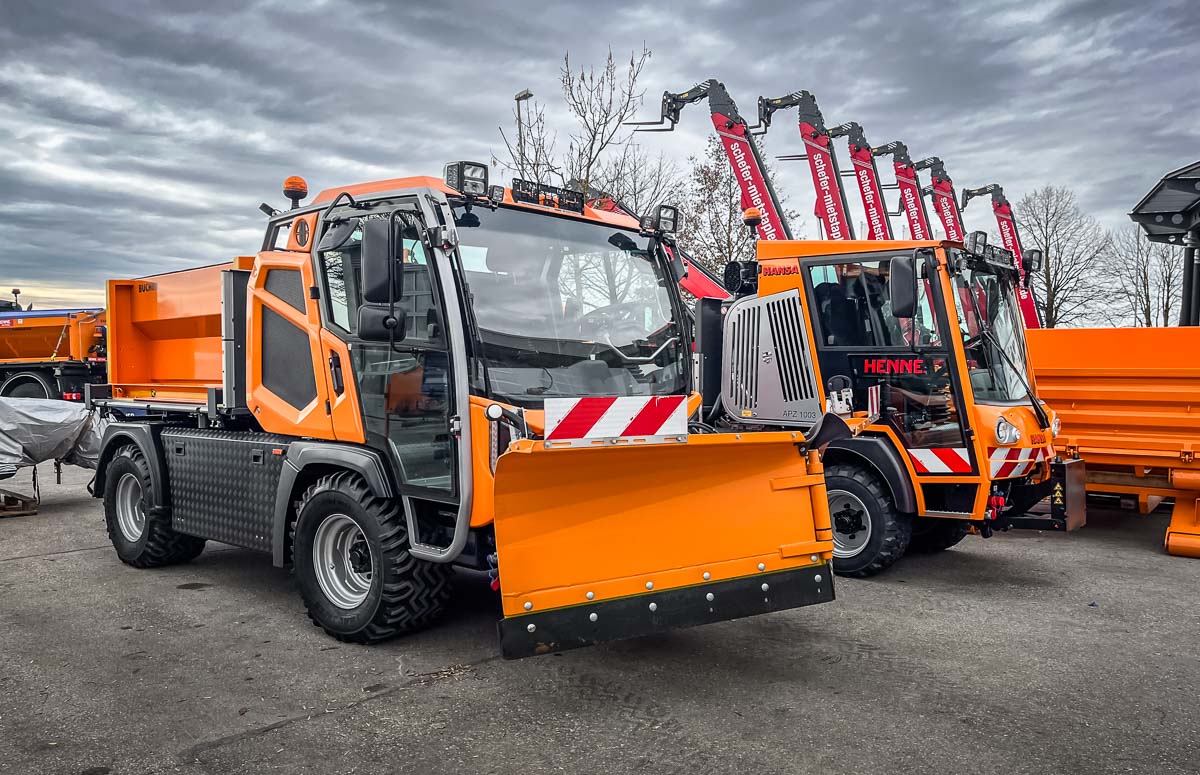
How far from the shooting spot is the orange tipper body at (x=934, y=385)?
637 cm

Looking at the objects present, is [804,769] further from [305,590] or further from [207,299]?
[207,299]

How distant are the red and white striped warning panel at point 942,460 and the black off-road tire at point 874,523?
35cm

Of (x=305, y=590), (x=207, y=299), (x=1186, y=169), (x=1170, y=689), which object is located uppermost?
(x=1186, y=169)

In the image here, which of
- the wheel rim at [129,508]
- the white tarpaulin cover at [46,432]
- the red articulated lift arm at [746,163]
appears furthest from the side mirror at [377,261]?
the red articulated lift arm at [746,163]

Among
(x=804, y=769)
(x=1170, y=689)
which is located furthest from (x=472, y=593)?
(x=1170, y=689)

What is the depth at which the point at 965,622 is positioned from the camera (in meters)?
5.48

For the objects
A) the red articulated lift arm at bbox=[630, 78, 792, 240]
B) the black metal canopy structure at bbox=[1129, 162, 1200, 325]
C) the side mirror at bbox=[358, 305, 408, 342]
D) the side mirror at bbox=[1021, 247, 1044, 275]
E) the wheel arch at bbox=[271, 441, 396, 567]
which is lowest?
the wheel arch at bbox=[271, 441, 396, 567]

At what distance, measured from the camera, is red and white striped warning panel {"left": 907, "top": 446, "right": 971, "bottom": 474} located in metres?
6.39

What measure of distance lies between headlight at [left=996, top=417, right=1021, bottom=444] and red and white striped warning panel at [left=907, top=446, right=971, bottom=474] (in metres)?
0.25

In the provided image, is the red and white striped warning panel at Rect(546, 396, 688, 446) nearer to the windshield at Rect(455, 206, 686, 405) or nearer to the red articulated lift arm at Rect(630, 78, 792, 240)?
the windshield at Rect(455, 206, 686, 405)

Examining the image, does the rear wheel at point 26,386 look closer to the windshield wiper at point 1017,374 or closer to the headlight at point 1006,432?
the windshield wiper at point 1017,374

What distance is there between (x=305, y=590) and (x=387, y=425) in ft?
3.70

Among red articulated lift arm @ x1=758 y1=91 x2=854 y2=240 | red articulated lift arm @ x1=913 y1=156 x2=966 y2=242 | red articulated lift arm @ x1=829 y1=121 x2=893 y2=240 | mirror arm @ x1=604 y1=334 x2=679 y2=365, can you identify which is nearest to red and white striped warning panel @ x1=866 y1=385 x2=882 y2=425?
mirror arm @ x1=604 y1=334 x2=679 y2=365

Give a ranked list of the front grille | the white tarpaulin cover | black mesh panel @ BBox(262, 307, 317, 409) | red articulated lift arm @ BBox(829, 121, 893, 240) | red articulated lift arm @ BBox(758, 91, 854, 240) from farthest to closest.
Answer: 1. red articulated lift arm @ BBox(829, 121, 893, 240)
2. red articulated lift arm @ BBox(758, 91, 854, 240)
3. the white tarpaulin cover
4. the front grille
5. black mesh panel @ BBox(262, 307, 317, 409)
